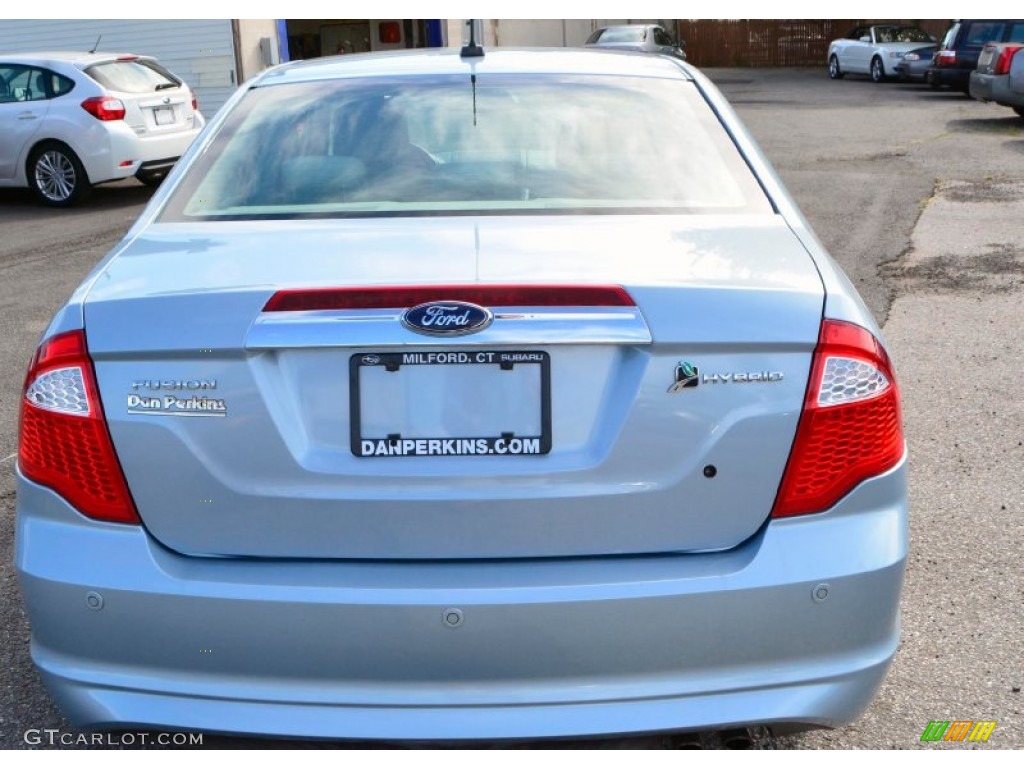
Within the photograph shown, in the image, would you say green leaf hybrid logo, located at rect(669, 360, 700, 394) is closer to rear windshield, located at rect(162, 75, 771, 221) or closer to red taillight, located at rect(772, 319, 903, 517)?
red taillight, located at rect(772, 319, 903, 517)

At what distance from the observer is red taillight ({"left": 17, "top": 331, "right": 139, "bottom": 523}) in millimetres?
2650

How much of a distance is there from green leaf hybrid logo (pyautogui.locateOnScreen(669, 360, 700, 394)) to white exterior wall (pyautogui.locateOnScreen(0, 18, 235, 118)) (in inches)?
854

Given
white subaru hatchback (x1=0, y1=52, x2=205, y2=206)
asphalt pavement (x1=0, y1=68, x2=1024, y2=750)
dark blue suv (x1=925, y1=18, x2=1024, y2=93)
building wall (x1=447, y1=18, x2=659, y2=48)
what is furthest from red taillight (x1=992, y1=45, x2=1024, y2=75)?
building wall (x1=447, y1=18, x2=659, y2=48)

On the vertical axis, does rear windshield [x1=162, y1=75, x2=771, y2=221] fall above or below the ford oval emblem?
above

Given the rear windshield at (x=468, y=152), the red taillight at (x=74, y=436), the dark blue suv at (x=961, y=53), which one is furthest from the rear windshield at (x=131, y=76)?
the dark blue suv at (x=961, y=53)

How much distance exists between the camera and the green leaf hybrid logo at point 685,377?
101 inches

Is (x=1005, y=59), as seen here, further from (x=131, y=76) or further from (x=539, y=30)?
(x=539, y=30)

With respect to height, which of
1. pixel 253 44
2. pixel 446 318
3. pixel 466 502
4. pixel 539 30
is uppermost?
pixel 446 318

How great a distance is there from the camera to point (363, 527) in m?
2.58

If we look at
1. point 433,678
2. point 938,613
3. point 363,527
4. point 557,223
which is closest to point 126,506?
point 363,527

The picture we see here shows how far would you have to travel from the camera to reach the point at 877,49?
30.8 m

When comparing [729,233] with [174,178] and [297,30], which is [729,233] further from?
[297,30]

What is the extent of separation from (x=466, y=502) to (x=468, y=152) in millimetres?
1312

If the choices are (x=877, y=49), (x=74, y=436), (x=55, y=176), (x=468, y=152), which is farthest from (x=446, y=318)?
(x=877, y=49)
